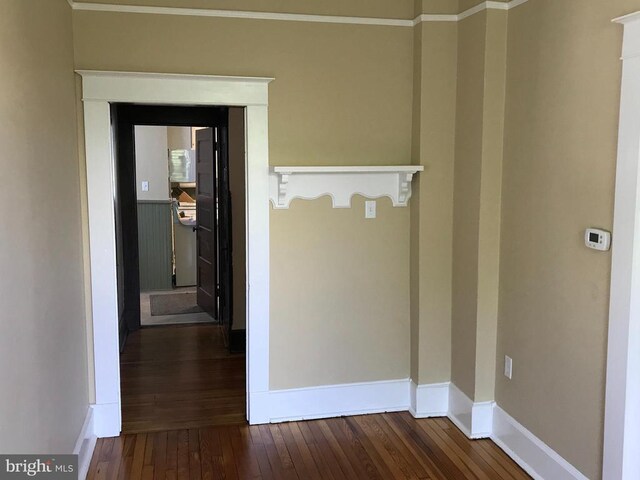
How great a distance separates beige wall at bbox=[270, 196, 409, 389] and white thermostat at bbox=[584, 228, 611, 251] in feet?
4.23

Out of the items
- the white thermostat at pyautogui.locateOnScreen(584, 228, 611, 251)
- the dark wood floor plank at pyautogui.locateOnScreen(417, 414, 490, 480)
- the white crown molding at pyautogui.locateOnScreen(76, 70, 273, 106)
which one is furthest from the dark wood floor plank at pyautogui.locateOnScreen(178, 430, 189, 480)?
the white thermostat at pyautogui.locateOnScreen(584, 228, 611, 251)

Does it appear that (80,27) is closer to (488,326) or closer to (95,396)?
(95,396)

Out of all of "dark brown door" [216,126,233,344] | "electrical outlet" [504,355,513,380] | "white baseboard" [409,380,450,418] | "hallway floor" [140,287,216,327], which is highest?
"dark brown door" [216,126,233,344]

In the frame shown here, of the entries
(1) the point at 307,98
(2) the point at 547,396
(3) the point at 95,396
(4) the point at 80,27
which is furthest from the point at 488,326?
(4) the point at 80,27

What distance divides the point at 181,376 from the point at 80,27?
2.50m

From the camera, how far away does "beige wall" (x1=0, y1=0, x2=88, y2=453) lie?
1.92 m

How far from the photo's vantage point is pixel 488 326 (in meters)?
3.37

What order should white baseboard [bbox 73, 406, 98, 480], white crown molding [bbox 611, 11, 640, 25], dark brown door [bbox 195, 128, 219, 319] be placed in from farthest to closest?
1. dark brown door [bbox 195, 128, 219, 319]
2. white baseboard [bbox 73, 406, 98, 480]
3. white crown molding [bbox 611, 11, 640, 25]

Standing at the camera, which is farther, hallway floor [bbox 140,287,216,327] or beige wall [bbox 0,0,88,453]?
hallway floor [bbox 140,287,216,327]

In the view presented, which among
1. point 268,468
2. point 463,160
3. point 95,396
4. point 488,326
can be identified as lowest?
point 268,468

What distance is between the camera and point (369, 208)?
12.0ft

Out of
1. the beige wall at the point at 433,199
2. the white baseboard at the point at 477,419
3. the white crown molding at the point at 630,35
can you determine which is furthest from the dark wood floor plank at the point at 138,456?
the white crown molding at the point at 630,35

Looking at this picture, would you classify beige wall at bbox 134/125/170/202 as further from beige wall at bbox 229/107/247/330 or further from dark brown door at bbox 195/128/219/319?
beige wall at bbox 229/107/247/330

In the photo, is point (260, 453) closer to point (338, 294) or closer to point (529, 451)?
point (338, 294)
